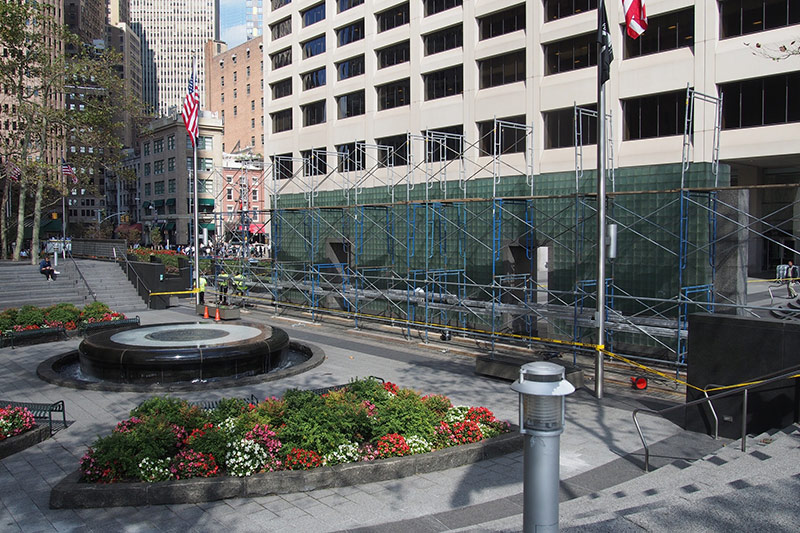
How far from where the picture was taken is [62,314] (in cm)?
2102

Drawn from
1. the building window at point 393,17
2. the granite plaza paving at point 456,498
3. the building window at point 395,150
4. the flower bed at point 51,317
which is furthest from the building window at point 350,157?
the granite plaza paving at point 456,498

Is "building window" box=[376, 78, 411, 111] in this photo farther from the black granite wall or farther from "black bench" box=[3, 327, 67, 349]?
the black granite wall

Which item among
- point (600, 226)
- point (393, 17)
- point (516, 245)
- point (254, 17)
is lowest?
point (516, 245)

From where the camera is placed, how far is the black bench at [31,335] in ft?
61.5

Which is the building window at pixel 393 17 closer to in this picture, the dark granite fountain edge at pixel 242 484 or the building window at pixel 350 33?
the building window at pixel 350 33

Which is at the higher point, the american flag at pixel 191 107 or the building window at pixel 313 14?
the building window at pixel 313 14

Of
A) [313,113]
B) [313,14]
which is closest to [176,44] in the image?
[313,14]

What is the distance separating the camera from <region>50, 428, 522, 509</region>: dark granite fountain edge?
7.67 m

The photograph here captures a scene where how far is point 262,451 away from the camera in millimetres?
8516

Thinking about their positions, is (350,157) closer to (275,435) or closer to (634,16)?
(634,16)

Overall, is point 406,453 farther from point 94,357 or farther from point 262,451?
point 94,357

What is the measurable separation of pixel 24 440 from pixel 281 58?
35863mm

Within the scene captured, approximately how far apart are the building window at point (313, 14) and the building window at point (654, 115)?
2270 cm

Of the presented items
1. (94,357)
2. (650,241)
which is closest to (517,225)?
(650,241)
